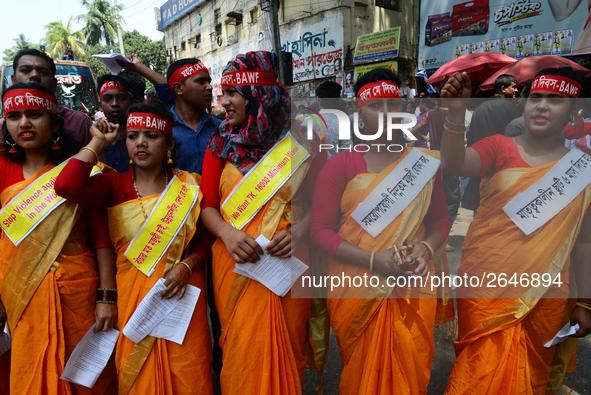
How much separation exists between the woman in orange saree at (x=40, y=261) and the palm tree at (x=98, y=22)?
111 feet

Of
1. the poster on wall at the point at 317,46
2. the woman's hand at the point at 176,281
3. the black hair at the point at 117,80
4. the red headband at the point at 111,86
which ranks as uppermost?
the poster on wall at the point at 317,46

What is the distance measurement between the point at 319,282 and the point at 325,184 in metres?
0.57

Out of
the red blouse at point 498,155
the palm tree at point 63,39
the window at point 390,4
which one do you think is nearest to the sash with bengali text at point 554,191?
the red blouse at point 498,155

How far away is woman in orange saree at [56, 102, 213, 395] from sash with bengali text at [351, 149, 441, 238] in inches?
34.6

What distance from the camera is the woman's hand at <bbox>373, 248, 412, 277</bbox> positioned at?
1.65 meters

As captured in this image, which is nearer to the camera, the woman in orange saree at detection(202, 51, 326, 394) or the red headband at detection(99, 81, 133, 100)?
the woman in orange saree at detection(202, 51, 326, 394)

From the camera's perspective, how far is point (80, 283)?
1845 millimetres

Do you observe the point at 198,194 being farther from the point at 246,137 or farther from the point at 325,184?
the point at 325,184

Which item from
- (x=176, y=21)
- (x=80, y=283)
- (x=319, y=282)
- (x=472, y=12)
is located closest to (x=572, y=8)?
(x=472, y=12)

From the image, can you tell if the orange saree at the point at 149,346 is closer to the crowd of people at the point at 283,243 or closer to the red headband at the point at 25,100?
the crowd of people at the point at 283,243

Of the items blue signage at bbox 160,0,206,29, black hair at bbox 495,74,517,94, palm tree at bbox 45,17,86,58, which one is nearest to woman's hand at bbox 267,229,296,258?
black hair at bbox 495,74,517,94

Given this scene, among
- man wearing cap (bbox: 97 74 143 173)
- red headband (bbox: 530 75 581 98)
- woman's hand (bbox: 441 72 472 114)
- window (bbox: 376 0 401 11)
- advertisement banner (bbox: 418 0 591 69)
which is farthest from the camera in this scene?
window (bbox: 376 0 401 11)

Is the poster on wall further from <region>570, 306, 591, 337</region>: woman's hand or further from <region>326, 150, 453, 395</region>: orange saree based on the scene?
<region>570, 306, 591, 337</region>: woman's hand

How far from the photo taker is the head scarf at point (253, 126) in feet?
6.08
